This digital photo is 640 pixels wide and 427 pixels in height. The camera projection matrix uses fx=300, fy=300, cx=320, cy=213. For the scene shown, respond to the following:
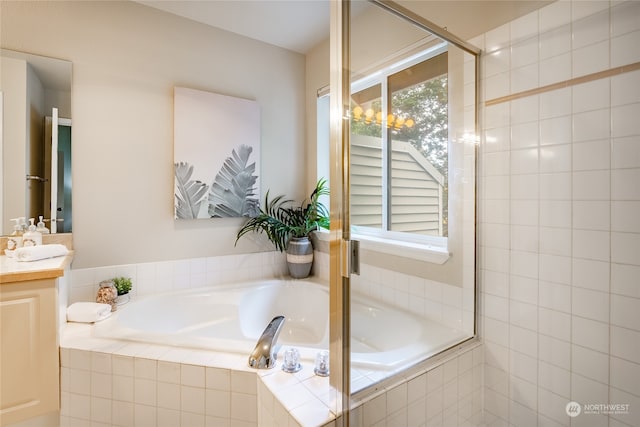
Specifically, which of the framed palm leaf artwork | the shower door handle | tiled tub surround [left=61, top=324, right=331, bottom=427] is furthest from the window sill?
the framed palm leaf artwork

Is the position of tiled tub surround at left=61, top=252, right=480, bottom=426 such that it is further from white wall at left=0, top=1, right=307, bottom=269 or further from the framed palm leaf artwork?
Result: the framed palm leaf artwork

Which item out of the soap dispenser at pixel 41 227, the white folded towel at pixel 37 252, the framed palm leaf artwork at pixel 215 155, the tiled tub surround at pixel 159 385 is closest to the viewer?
the tiled tub surround at pixel 159 385

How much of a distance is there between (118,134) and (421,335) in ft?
7.15

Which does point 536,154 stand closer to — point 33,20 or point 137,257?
point 137,257

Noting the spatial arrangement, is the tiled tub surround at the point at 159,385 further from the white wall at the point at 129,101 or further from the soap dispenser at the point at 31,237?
the white wall at the point at 129,101

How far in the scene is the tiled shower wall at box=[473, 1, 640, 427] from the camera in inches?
39.7

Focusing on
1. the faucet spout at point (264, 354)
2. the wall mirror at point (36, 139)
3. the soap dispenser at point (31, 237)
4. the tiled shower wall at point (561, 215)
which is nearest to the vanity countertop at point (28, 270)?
the soap dispenser at point (31, 237)

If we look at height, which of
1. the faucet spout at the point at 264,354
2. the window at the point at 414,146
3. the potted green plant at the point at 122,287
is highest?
the window at the point at 414,146

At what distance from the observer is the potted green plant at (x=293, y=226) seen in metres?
2.45

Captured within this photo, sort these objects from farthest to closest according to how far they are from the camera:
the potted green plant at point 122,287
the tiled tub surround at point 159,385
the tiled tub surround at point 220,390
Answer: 1. the potted green plant at point 122,287
2. the tiled tub surround at point 159,385
3. the tiled tub surround at point 220,390

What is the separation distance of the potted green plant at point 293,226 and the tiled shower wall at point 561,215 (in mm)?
1354

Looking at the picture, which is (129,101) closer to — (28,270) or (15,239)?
(15,239)

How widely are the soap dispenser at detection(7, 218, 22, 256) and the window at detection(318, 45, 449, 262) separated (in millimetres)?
1972

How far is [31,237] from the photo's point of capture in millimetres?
1667
